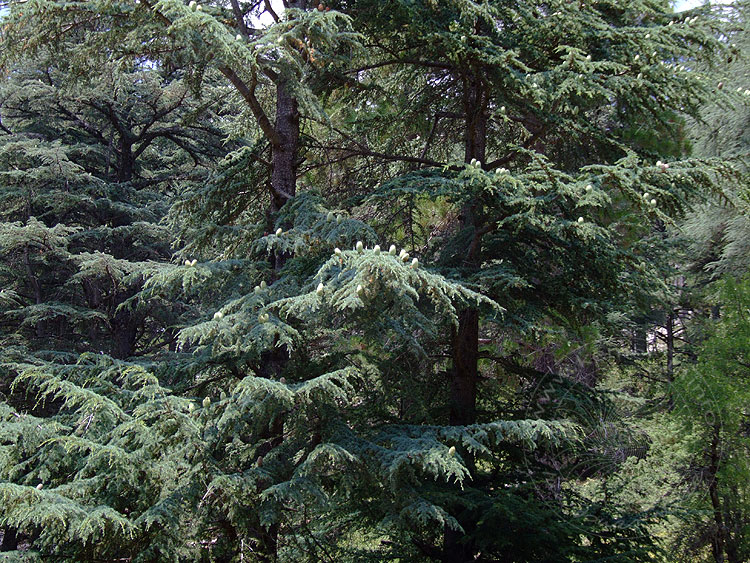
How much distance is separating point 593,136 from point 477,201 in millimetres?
1318

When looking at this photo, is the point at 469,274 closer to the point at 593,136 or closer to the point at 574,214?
the point at 574,214

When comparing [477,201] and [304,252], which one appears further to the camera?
[477,201]

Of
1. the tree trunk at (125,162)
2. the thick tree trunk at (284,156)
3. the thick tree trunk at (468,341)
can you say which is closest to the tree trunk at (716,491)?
the thick tree trunk at (468,341)

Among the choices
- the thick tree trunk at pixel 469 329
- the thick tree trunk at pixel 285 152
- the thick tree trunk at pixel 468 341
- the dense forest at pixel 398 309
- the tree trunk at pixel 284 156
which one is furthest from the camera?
the thick tree trunk at pixel 285 152

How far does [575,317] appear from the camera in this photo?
598 cm

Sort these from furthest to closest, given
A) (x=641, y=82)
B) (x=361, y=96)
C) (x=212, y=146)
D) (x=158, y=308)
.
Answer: (x=212, y=146)
(x=158, y=308)
(x=361, y=96)
(x=641, y=82)

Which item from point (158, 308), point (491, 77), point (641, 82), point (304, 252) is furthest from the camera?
point (158, 308)

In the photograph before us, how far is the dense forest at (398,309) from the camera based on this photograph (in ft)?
13.7

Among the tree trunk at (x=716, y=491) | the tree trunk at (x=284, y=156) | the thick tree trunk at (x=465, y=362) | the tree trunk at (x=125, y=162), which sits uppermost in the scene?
the tree trunk at (x=125, y=162)

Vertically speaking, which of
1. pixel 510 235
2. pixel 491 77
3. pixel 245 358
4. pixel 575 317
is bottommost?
pixel 245 358

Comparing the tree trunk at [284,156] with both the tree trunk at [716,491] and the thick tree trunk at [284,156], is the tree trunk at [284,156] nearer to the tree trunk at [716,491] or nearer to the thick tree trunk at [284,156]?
the thick tree trunk at [284,156]

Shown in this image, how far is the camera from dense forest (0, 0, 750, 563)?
13.7 ft

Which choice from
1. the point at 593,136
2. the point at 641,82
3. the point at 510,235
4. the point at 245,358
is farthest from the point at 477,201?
the point at 245,358

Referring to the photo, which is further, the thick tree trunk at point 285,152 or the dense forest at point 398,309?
the thick tree trunk at point 285,152
